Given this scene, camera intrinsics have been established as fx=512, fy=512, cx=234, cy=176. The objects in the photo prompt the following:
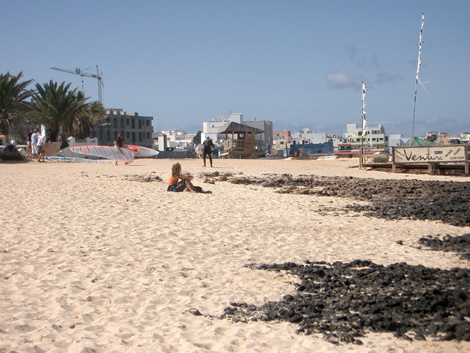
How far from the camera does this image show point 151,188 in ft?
50.0

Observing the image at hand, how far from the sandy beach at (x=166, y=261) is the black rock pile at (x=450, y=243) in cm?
→ 23

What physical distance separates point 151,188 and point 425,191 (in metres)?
8.41

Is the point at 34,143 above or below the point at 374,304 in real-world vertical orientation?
above

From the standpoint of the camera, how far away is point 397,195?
14.9 meters

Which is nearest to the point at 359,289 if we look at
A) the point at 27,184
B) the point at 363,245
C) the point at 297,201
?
the point at 363,245

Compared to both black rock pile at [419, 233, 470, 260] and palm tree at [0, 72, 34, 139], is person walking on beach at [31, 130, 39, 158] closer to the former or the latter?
palm tree at [0, 72, 34, 139]

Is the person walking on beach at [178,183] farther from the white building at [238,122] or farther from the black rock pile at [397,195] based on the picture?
the white building at [238,122]

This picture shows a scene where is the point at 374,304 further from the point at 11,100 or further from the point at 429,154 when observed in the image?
the point at 11,100

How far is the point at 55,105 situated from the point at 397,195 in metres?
35.8

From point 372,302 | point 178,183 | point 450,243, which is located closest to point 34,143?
point 178,183

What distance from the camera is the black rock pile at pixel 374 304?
14.5ft

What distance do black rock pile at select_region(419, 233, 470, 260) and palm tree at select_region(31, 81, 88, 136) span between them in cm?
3950

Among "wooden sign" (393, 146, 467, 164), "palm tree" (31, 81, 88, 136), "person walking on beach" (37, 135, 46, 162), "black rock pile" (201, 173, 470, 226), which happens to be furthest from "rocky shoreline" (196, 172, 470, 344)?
"palm tree" (31, 81, 88, 136)

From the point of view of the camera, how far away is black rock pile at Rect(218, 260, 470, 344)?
14.5 feet
